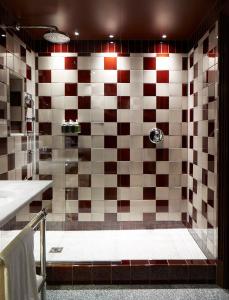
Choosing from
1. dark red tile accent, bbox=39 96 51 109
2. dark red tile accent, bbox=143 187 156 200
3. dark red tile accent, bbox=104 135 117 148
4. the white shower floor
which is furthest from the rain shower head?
the white shower floor

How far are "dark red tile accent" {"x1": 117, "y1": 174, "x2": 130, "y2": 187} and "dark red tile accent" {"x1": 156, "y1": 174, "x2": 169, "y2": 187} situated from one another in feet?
1.04

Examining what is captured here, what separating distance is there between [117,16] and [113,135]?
45.3 inches

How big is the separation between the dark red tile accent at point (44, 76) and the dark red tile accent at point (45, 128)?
0.43m

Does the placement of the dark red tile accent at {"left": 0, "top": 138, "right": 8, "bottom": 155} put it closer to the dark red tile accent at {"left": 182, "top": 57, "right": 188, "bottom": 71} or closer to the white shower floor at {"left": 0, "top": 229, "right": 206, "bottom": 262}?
the white shower floor at {"left": 0, "top": 229, "right": 206, "bottom": 262}

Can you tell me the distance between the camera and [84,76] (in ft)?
11.2

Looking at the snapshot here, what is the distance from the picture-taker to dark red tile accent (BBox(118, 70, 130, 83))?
3.48m

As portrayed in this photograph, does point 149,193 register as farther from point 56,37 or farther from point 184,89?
point 56,37

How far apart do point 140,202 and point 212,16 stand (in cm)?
189

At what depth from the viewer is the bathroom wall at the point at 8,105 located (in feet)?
8.66

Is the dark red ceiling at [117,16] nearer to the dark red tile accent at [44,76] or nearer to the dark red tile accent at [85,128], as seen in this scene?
the dark red tile accent at [44,76]

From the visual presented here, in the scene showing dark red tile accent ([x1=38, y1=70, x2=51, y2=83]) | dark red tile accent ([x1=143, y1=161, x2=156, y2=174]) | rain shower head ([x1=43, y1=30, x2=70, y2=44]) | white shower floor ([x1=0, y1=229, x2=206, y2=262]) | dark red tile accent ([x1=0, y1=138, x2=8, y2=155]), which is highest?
rain shower head ([x1=43, y1=30, x2=70, y2=44])

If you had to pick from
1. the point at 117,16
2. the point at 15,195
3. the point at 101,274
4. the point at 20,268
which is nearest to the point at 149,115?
the point at 117,16

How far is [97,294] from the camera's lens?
2449 mm

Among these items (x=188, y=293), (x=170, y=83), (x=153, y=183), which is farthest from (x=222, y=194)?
(x=170, y=83)
